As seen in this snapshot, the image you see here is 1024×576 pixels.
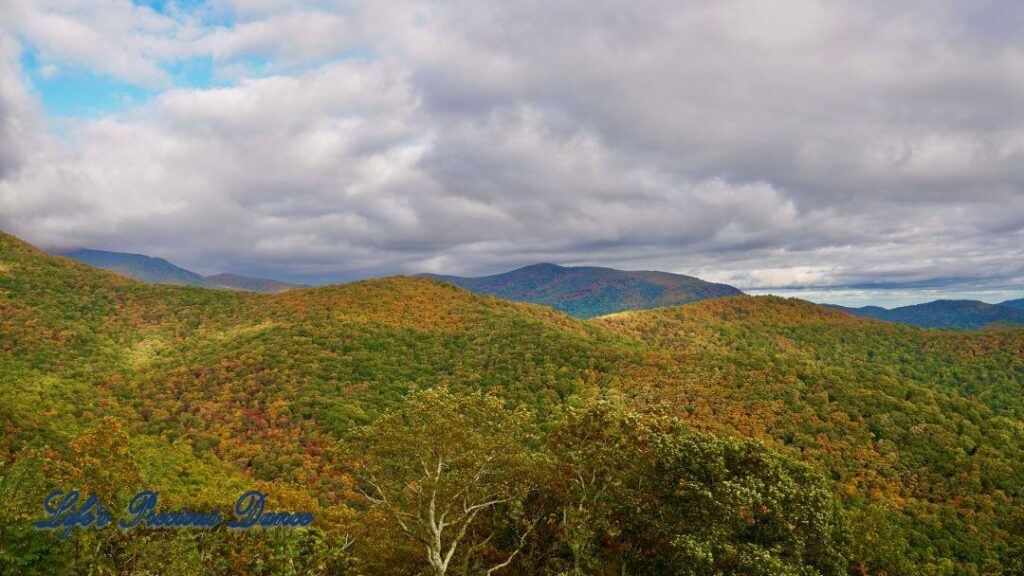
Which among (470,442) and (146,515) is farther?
(470,442)

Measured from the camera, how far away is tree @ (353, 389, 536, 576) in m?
33.9

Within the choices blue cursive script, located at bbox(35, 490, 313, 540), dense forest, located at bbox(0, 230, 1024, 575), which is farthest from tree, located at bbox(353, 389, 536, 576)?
blue cursive script, located at bbox(35, 490, 313, 540)

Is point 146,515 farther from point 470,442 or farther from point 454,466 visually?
point 470,442

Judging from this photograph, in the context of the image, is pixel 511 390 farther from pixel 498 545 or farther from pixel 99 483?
pixel 99 483

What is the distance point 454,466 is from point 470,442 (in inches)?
110

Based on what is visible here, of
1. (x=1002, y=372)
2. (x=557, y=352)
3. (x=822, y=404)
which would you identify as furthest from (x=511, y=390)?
(x=1002, y=372)

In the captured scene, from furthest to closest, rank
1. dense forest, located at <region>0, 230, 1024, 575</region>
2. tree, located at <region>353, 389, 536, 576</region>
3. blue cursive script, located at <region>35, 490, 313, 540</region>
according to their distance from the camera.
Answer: tree, located at <region>353, 389, 536, 576</region>
dense forest, located at <region>0, 230, 1024, 575</region>
blue cursive script, located at <region>35, 490, 313, 540</region>

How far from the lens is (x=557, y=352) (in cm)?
14075

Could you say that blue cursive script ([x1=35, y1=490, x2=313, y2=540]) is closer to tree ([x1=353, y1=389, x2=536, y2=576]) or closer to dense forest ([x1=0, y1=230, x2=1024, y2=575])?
dense forest ([x1=0, y1=230, x2=1024, y2=575])

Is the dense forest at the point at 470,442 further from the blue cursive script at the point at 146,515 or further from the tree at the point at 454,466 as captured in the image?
the blue cursive script at the point at 146,515

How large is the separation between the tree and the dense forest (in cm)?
22

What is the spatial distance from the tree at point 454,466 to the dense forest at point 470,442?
22 cm

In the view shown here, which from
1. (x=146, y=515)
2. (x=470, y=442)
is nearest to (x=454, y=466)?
(x=470, y=442)

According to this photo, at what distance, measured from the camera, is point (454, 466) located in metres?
35.5
